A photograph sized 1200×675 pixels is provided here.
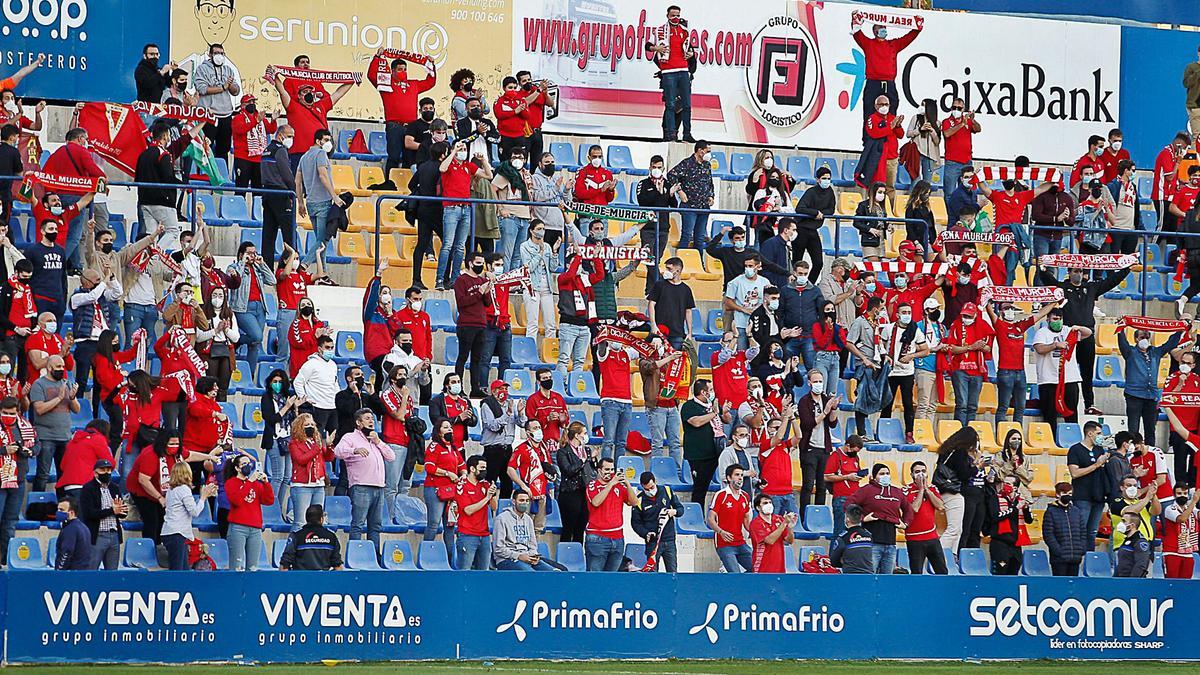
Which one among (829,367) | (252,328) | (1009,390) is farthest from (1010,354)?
(252,328)

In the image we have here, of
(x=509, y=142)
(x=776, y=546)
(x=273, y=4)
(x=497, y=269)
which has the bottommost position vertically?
(x=776, y=546)

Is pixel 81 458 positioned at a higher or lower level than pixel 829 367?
lower

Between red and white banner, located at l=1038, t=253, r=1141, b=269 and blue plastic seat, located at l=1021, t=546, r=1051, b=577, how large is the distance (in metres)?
3.33

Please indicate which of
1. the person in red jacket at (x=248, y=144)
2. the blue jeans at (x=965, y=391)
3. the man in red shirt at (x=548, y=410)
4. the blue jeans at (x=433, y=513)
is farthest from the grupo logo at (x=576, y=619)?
the person in red jacket at (x=248, y=144)

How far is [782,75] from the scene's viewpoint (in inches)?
1046

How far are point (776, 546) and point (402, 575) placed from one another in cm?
399

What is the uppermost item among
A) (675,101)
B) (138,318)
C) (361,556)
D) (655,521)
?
(675,101)

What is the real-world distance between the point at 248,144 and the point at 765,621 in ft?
27.6

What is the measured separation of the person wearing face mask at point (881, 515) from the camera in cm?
1841

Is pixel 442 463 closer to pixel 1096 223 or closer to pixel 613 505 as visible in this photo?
pixel 613 505

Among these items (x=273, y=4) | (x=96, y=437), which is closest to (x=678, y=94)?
(x=273, y=4)

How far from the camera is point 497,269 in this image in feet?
67.1

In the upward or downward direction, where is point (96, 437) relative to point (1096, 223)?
downward

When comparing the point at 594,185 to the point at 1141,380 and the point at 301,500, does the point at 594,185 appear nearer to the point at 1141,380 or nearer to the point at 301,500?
the point at 301,500
